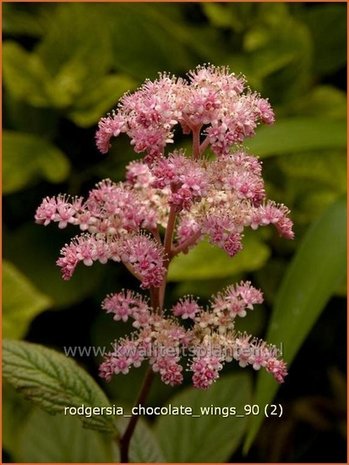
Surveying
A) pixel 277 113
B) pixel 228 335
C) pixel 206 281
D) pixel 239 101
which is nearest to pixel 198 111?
pixel 239 101

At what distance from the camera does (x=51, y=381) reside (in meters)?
0.75

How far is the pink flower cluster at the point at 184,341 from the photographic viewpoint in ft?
2.08

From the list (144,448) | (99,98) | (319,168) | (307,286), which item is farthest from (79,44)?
(144,448)

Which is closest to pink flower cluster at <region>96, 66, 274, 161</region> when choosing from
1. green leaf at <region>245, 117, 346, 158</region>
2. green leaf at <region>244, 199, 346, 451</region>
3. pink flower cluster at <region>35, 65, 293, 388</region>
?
pink flower cluster at <region>35, 65, 293, 388</region>

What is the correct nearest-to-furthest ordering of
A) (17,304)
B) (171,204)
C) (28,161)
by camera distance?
(171,204)
(17,304)
(28,161)

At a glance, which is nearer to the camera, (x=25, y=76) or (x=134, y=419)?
(x=134, y=419)

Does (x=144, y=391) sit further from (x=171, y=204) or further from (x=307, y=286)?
(x=307, y=286)

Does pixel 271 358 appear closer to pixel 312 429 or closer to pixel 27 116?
pixel 312 429

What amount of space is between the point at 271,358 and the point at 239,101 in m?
0.24

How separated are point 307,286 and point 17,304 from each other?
48 centimetres

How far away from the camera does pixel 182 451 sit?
104 centimetres

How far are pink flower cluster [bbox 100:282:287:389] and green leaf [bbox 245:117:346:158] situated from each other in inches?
20.6

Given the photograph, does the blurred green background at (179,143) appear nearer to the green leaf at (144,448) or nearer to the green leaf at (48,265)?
the green leaf at (48,265)

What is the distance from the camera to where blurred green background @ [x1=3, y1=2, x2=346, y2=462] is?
50.9 inches
